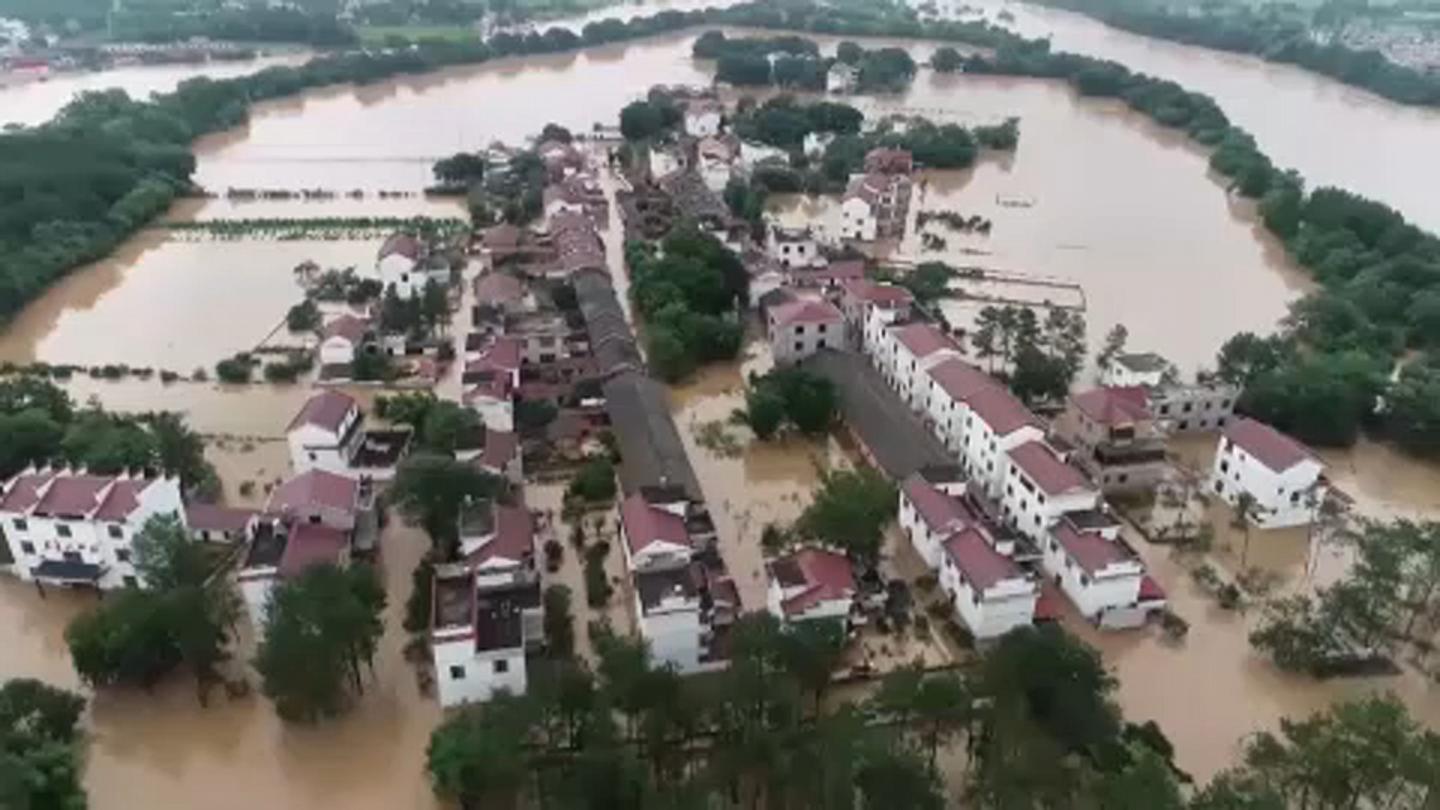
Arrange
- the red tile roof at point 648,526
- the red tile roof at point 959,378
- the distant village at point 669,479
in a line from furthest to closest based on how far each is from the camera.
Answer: the red tile roof at point 959,378 < the red tile roof at point 648,526 < the distant village at point 669,479

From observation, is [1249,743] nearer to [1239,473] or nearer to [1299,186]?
[1239,473]

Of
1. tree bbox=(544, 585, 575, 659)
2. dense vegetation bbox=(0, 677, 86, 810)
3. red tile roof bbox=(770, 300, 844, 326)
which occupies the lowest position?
tree bbox=(544, 585, 575, 659)

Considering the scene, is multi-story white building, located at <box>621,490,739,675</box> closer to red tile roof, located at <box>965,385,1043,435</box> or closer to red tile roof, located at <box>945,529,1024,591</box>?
red tile roof, located at <box>945,529,1024,591</box>

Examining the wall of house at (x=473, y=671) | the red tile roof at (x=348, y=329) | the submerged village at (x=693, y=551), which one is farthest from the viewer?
the red tile roof at (x=348, y=329)

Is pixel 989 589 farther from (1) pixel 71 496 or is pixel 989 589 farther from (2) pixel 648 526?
(1) pixel 71 496

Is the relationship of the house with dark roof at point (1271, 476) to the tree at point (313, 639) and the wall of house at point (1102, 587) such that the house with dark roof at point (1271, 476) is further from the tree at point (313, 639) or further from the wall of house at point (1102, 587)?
the tree at point (313, 639)

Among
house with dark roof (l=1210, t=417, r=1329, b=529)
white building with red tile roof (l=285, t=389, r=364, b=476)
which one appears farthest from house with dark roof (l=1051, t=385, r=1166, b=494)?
white building with red tile roof (l=285, t=389, r=364, b=476)

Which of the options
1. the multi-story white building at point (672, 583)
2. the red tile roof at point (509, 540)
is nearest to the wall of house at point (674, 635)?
the multi-story white building at point (672, 583)
